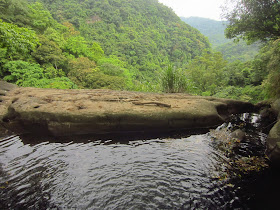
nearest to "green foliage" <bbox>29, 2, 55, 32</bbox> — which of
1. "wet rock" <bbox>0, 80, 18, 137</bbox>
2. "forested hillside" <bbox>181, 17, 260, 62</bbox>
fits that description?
"wet rock" <bbox>0, 80, 18, 137</bbox>

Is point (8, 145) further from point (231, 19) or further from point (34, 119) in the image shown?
point (231, 19)

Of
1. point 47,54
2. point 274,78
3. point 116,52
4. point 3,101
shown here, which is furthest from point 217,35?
point 3,101

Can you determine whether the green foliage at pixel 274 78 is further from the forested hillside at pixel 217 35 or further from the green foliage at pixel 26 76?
the forested hillside at pixel 217 35

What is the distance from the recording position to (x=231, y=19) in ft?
31.8

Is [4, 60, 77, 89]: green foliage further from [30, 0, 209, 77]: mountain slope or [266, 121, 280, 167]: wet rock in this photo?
[30, 0, 209, 77]: mountain slope

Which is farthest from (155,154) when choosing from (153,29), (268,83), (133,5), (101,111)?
(133,5)

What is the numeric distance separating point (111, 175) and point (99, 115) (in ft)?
8.08

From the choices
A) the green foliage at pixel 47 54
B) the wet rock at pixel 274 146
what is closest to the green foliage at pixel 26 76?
the green foliage at pixel 47 54

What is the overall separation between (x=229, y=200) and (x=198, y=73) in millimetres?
22162

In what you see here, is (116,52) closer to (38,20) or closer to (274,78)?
(38,20)

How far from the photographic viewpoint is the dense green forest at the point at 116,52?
10077mm

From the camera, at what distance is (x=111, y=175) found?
365 cm

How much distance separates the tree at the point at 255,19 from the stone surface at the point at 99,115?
18.5 feet

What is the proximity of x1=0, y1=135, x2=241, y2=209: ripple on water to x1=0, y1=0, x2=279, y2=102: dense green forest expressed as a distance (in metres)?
4.77
